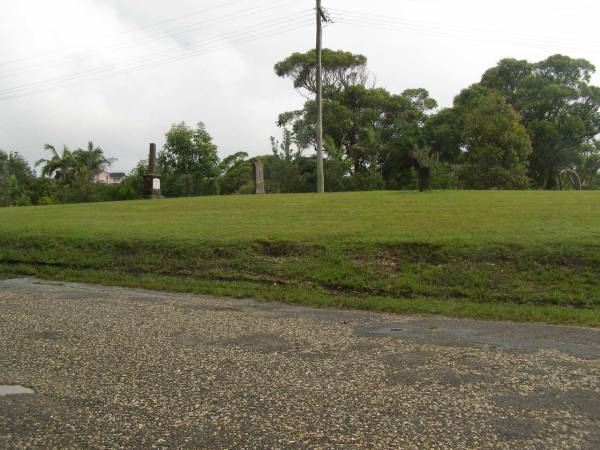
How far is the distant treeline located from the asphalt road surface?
2441 cm

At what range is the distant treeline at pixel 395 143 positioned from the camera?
2992 centimetres

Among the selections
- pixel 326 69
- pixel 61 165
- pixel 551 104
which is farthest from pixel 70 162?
pixel 551 104

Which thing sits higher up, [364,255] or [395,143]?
[395,143]

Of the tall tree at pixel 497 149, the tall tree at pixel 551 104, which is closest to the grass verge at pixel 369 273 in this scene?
the tall tree at pixel 497 149

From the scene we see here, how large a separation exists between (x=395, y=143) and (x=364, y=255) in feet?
97.9

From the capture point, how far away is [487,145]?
28.7 meters

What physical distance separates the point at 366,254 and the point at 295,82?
35311 mm

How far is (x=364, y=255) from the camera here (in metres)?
10.3

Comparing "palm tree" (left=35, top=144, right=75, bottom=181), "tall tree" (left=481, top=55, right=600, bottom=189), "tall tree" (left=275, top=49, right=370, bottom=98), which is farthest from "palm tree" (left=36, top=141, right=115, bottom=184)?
"tall tree" (left=481, top=55, right=600, bottom=189)

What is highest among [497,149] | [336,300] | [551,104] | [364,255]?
[551,104]

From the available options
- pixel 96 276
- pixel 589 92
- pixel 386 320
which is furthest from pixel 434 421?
pixel 589 92

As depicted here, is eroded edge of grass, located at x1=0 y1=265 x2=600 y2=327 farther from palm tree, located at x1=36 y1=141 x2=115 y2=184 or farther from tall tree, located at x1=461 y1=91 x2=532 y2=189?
palm tree, located at x1=36 y1=141 x2=115 y2=184

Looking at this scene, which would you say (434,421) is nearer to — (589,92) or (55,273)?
(55,273)

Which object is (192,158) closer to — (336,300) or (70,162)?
(70,162)
